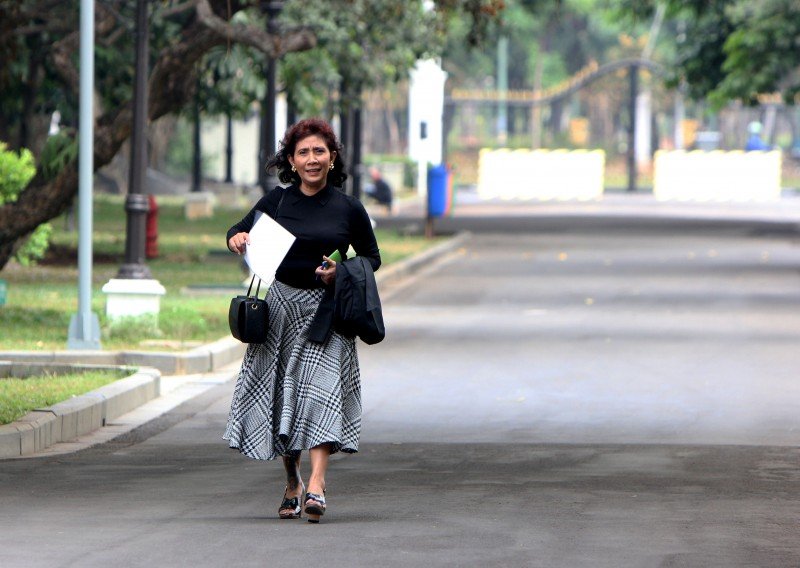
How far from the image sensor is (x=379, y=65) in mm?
35750

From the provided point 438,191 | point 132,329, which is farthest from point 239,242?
point 438,191

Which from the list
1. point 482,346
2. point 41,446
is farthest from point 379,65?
point 41,446

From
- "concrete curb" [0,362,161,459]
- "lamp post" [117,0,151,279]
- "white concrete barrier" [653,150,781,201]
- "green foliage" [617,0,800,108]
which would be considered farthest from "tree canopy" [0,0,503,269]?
"white concrete barrier" [653,150,781,201]

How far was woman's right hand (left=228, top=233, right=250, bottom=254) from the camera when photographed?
8.79m

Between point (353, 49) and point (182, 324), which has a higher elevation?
point (353, 49)

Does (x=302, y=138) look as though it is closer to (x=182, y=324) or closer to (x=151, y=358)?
(x=151, y=358)

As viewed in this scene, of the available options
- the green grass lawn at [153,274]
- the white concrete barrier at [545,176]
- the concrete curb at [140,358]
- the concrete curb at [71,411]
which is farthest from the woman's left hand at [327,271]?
the white concrete barrier at [545,176]

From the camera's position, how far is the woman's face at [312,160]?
28.9 ft

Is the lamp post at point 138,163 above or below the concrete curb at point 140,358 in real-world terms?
above

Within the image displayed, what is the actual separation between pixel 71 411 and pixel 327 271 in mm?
3988

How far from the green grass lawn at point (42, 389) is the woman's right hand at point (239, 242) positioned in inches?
130

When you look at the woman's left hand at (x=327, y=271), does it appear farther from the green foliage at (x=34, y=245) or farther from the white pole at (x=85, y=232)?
the green foliage at (x=34, y=245)

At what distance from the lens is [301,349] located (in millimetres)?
8797

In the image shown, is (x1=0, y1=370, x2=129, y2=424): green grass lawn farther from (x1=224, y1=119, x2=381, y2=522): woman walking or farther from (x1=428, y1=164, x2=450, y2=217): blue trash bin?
(x1=428, y1=164, x2=450, y2=217): blue trash bin
